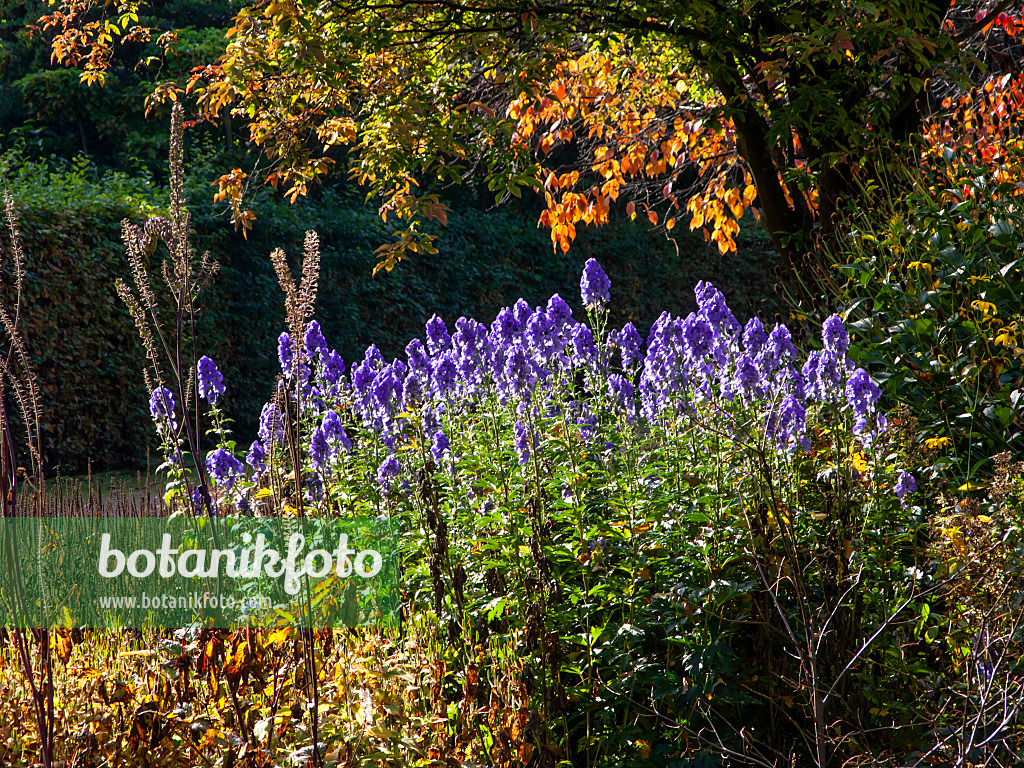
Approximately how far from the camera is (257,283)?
35.0ft

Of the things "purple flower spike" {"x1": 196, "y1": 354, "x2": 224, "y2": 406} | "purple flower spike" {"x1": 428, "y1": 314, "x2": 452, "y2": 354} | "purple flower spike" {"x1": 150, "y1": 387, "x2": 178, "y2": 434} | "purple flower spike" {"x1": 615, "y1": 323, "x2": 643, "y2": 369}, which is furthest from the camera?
"purple flower spike" {"x1": 196, "y1": 354, "x2": 224, "y2": 406}

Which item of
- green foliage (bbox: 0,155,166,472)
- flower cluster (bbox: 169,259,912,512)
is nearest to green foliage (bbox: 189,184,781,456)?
green foliage (bbox: 0,155,166,472)

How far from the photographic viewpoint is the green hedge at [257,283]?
8656 millimetres

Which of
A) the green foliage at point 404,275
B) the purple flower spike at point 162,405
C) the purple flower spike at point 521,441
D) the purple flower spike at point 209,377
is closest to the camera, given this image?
the purple flower spike at point 521,441

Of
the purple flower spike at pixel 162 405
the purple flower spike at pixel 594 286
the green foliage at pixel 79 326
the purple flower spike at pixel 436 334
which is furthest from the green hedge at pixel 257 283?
the purple flower spike at pixel 162 405

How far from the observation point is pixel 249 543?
11.6 ft

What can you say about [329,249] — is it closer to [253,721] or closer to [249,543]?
[249,543]

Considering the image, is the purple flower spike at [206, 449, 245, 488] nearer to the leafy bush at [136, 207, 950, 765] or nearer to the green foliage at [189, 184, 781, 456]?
the leafy bush at [136, 207, 950, 765]

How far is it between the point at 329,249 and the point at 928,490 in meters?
9.16

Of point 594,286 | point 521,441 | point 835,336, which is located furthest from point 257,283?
point 835,336

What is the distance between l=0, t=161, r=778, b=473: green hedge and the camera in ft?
28.4

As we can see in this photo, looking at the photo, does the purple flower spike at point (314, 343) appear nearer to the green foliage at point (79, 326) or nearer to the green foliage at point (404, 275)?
the green foliage at point (79, 326)

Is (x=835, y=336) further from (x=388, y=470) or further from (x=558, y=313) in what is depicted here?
(x=388, y=470)

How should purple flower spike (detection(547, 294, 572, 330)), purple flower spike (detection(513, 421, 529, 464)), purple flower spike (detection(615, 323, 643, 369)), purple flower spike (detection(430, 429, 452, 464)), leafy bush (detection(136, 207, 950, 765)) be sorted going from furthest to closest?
1. purple flower spike (detection(615, 323, 643, 369))
2. purple flower spike (detection(547, 294, 572, 330))
3. purple flower spike (detection(430, 429, 452, 464))
4. purple flower spike (detection(513, 421, 529, 464))
5. leafy bush (detection(136, 207, 950, 765))
